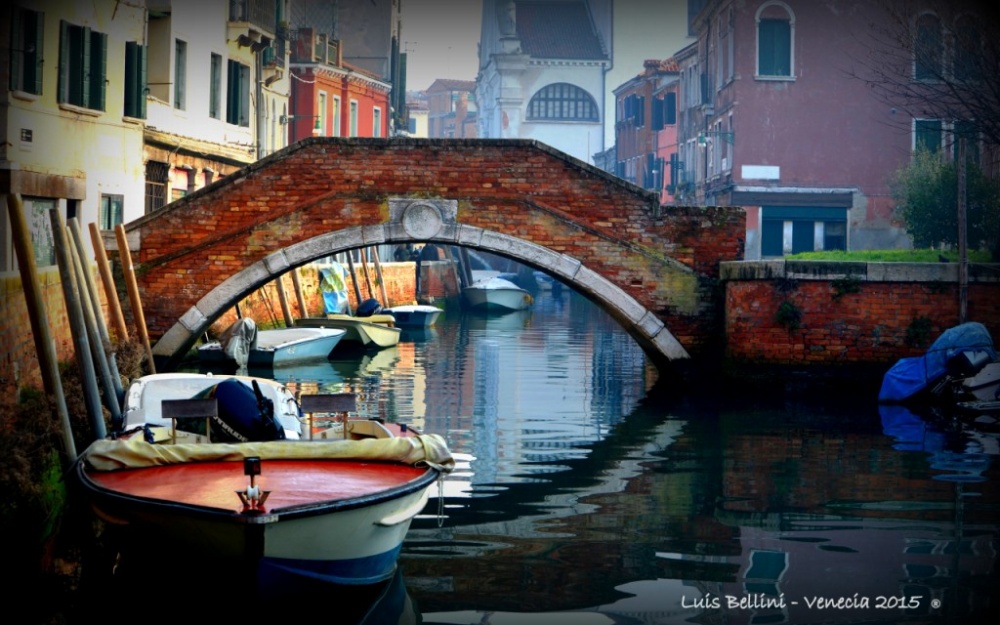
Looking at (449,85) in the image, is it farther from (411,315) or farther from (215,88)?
(215,88)

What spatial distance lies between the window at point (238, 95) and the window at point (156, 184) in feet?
10.4

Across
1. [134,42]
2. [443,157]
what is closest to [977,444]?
[443,157]

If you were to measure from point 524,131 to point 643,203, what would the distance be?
107 ft

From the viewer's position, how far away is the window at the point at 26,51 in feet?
39.5

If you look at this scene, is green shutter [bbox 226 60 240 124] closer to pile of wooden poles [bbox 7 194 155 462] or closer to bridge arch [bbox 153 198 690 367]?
bridge arch [bbox 153 198 690 367]

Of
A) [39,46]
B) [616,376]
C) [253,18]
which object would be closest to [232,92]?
[253,18]

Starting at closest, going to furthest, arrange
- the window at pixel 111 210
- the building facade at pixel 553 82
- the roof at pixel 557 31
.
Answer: the window at pixel 111 210
the building facade at pixel 553 82
the roof at pixel 557 31

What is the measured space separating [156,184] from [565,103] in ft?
98.1

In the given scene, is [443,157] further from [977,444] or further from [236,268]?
[977,444]

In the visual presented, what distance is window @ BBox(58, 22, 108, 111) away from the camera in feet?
44.0

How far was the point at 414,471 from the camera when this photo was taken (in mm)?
6855

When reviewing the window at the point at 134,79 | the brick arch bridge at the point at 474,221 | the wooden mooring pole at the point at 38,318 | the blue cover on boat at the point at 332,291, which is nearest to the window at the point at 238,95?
the blue cover on boat at the point at 332,291

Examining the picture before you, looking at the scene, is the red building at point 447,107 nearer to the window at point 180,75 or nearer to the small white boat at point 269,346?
the window at point 180,75

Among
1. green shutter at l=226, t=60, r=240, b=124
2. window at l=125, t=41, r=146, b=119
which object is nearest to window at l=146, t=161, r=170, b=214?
window at l=125, t=41, r=146, b=119
